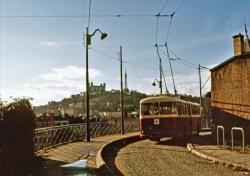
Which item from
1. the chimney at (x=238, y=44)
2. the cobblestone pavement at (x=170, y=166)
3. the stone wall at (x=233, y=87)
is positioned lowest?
the cobblestone pavement at (x=170, y=166)

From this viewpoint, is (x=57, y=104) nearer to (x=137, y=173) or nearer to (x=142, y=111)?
(x=142, y=111)

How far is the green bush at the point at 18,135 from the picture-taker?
360 inches

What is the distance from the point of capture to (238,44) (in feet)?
78.5

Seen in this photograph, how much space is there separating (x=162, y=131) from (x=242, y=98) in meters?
5.49

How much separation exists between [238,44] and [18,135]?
60.4ft

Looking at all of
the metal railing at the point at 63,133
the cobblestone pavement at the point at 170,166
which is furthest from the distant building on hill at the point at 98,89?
the cobblestone pavement at the point at 170,166

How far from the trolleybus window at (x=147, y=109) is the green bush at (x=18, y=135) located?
37.0ft

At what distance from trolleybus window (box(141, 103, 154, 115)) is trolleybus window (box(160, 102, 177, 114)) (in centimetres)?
67

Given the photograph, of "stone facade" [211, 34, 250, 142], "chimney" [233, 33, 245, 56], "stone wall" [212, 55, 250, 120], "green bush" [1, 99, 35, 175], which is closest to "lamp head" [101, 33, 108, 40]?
"stone facade" [211, 34, 250, 142]

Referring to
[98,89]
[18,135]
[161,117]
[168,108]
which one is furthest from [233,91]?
[98,89]

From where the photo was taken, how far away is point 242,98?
21484 millimetres

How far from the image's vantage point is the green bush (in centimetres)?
914

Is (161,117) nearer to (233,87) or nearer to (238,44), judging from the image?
(233,87)

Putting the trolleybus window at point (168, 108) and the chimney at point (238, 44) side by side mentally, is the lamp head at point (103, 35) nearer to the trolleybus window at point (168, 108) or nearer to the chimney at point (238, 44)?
the trolleybus window at point (168, 108)
